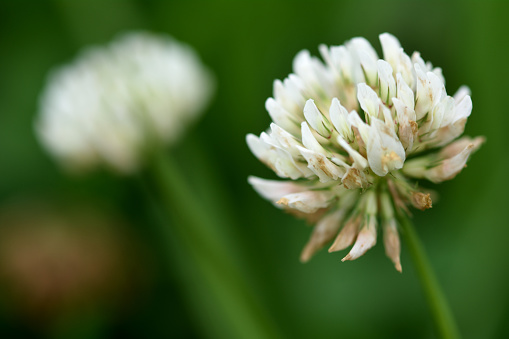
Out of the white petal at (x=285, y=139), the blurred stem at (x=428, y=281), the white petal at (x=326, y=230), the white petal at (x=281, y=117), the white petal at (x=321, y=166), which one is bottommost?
the blurred stem at (x=428, y=281)

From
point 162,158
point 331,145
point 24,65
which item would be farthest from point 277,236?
point 24,65

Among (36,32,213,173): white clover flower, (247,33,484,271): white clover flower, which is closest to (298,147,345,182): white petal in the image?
(247,33,484,271): white clover flower

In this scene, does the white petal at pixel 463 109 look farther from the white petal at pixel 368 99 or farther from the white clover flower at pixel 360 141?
the white petal at pixel 368 99

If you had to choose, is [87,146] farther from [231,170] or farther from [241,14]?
[241,14]

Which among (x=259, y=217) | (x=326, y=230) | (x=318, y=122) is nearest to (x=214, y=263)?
(x=259, y=217)

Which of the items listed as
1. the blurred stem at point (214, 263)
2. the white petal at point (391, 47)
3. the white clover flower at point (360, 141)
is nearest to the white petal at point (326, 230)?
the white clover flower at point (360, 141)

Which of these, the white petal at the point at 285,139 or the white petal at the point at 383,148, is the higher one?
the white petal at the point at 285,139

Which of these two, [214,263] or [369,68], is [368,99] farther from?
[214,263]
